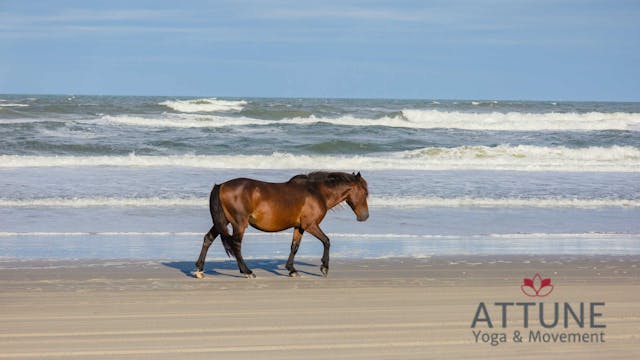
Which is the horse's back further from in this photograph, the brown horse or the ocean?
the ocean

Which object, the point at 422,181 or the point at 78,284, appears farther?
the point at 422,181

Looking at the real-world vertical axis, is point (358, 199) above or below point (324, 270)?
above

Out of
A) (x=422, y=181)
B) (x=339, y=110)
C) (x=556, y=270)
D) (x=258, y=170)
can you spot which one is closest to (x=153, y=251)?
(x=556, y=270)

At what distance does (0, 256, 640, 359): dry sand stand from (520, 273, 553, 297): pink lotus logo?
0.12 metres

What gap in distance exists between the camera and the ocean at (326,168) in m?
10.5

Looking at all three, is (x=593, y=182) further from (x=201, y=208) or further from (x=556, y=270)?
(x=556, y=270)

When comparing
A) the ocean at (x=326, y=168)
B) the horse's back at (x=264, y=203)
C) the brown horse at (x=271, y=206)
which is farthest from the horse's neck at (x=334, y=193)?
the ocean at (x=326, y=168)

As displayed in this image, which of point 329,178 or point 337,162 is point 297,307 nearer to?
point 329,178

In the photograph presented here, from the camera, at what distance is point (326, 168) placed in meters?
22.7

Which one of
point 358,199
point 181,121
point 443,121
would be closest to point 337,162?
point 358,199

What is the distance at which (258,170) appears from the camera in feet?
68.2

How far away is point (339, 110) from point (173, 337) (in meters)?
45.0

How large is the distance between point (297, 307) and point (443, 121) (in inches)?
1627

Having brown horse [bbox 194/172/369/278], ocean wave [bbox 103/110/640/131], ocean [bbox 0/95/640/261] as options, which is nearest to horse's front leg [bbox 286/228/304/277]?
brown horse [bbox 194/172/369/278]
